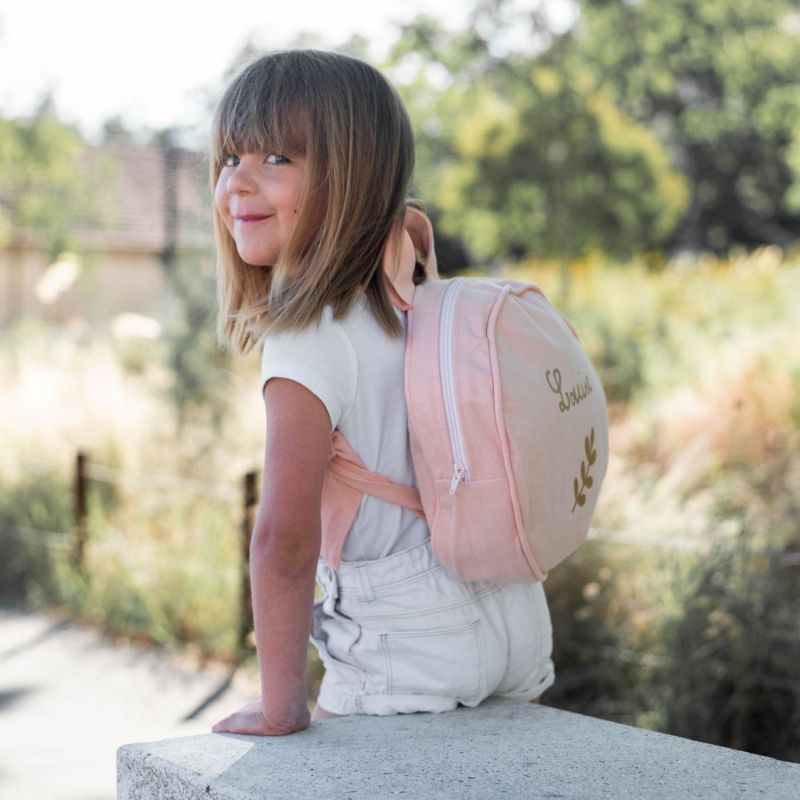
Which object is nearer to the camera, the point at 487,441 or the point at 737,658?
the point at 487,441

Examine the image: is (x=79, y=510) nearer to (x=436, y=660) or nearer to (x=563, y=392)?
(x=436, y=660)

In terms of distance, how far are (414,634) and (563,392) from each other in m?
0.46

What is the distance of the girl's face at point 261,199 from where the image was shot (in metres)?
1.86

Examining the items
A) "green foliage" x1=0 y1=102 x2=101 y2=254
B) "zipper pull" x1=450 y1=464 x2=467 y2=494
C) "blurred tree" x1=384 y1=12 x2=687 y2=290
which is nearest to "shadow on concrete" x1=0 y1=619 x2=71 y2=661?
"zipper pull" x1=450 y1=464 x2=467 y2=494

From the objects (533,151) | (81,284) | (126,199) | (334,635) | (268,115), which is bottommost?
(334,635)

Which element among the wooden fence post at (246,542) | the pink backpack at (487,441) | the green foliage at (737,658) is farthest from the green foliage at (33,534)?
the pink backpack at (487,441)

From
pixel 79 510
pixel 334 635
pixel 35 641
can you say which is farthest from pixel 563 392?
pixel 79 510

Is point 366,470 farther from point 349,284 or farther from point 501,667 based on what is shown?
point 501,667

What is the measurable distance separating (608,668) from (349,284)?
2822 millimetres

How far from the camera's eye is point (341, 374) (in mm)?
1770

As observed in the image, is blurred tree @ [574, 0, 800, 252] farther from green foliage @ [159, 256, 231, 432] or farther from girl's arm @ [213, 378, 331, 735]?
girl's arm @ [213, 378, 331, 735]

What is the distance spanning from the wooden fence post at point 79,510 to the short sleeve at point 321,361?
187 inches

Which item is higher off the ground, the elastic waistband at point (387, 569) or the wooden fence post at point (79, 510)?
the elastic waistband at point (387, 569)

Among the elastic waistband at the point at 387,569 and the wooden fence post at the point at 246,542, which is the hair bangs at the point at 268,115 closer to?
the elastic waistband at the point at 387,569
